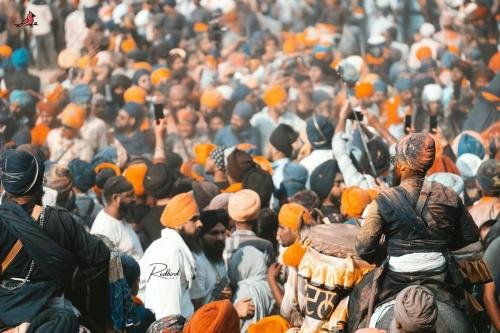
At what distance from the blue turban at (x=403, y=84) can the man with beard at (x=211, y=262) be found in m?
9.98

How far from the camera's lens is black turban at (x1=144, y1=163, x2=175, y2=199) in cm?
996

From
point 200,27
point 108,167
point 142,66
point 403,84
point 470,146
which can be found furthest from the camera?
point 200,27

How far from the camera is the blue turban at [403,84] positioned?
18.4 meters

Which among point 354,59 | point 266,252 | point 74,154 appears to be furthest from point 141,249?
point 354,59

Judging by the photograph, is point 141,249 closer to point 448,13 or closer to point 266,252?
point 266,252

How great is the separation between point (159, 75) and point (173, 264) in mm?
10864

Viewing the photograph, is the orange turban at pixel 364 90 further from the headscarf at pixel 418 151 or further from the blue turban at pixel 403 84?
the headscarf at pixel 418 151

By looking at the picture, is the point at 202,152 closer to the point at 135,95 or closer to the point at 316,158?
the point at 316,158

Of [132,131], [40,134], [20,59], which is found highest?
[40,134]

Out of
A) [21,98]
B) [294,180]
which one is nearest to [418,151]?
[294,180]

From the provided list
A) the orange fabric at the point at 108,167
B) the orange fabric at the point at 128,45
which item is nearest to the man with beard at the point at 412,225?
the orange fabric at the point at 108,167

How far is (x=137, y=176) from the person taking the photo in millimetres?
10648

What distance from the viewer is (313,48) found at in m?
21.2

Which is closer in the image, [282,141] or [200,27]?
[282,141]
